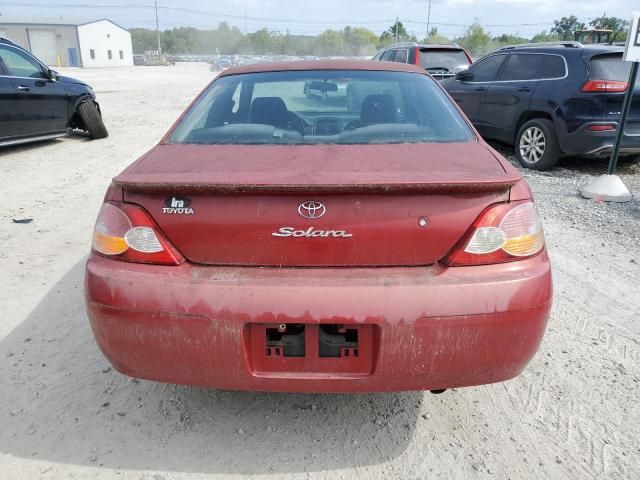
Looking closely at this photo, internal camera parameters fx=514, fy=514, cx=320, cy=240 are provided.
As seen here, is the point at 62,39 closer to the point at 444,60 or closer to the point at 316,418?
the point at 444,60

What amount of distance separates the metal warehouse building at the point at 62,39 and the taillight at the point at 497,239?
66.3 m

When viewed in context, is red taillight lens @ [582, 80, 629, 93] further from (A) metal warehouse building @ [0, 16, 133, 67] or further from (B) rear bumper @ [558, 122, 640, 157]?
(A) metal warehouse building @ [0, 16, 133, 67]

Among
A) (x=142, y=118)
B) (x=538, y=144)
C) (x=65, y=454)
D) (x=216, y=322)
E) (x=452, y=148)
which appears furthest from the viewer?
(x=142, y=118)

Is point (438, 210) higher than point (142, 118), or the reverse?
point (438, 210)

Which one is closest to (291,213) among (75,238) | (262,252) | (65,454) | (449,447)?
(262,252)

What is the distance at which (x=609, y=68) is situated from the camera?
21.0 feet

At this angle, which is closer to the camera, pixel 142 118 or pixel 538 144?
pixel 538 144

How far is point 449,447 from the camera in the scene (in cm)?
217

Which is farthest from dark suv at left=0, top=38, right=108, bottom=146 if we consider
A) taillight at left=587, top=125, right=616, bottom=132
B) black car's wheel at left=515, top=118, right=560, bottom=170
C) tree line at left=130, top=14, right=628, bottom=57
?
tree line at left=130, top=14, right=628, bottom=57

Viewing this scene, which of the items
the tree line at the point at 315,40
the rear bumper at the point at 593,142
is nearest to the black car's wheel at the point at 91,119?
the rear bumper at the point at 593,142

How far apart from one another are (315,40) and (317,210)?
92.7 meters

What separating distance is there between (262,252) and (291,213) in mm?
182

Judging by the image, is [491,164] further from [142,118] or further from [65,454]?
[142,118]

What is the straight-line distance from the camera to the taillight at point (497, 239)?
1.87 m
